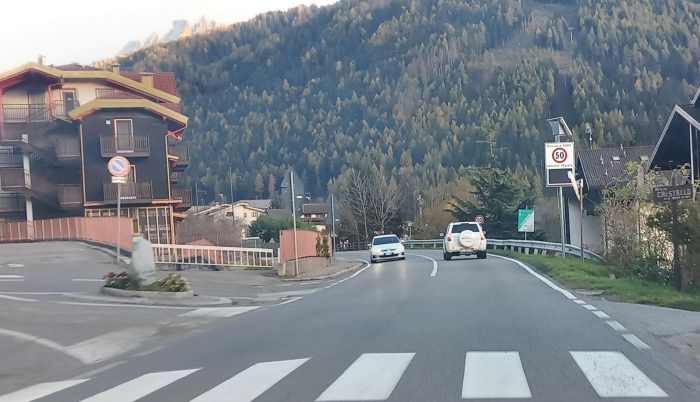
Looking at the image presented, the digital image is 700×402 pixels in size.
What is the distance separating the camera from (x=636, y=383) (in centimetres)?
777

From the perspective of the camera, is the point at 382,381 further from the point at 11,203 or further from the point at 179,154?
the point at 179,154

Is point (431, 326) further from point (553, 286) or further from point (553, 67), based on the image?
point (553, 67)

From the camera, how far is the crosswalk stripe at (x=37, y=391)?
8.40 metres

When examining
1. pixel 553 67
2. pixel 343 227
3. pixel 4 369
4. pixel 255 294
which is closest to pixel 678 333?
pixel 4 369

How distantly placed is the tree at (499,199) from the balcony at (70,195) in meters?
29.4

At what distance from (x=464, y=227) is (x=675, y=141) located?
9.81 m

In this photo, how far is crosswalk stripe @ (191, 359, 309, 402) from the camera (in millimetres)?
7715

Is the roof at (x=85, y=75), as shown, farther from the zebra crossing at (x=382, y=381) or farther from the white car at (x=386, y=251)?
the zebra crossing at (x=382, y=381)

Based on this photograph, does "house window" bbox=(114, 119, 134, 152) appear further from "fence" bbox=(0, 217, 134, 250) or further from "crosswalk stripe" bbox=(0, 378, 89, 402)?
"crosswalk stripe" bbox=(0, 378, 89, 402)

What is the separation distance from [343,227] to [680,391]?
8535cm

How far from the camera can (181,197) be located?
51938mm

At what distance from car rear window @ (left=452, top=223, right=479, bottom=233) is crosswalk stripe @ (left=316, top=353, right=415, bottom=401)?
28649mm

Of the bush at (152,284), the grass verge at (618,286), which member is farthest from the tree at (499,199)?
the bush at (152,284)

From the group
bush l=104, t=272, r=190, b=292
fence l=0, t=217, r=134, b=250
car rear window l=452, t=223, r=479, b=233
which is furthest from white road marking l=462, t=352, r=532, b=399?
car rear window l=452, t=223, r=479, b=233
